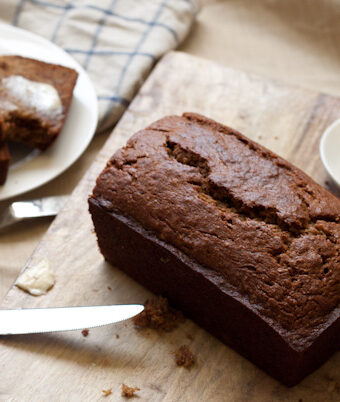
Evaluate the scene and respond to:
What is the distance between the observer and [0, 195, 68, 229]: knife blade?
271 centimetres

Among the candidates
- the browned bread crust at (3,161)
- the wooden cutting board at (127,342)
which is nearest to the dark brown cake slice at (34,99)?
the browned bread crust at (3,161)

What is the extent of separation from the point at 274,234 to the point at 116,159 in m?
0.68

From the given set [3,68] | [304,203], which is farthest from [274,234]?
[3,68]

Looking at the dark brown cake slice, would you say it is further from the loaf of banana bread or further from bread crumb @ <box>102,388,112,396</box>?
bread crumb @ <box>102,388,112,396</box>

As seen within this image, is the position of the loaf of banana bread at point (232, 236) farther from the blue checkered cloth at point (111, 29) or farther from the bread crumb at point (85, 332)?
the blue checkered cloth at point (111, 29)

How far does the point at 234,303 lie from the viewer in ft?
6.58

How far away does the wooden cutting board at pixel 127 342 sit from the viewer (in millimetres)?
2146

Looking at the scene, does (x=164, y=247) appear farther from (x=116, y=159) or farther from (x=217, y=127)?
(x=217, y=127)

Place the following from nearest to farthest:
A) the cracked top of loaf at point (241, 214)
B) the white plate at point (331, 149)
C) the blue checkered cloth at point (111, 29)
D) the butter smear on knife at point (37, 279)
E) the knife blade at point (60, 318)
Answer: the cracked top of loaf at point (241, 214) < the knife blade at point (60, 318) < the butter smear on knife at point (37, 279) < the white plate at point (331, 149) < the blue checkered cloth at point (111, 29)

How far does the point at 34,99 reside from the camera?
2943 mm

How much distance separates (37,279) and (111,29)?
1877 mm

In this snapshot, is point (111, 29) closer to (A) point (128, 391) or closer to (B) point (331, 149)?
(B) point (331, 149)

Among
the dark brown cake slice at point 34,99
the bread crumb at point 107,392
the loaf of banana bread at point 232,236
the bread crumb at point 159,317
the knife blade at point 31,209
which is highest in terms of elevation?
the loaf of banana bread at point 232,236

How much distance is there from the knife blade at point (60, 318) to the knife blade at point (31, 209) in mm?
573
